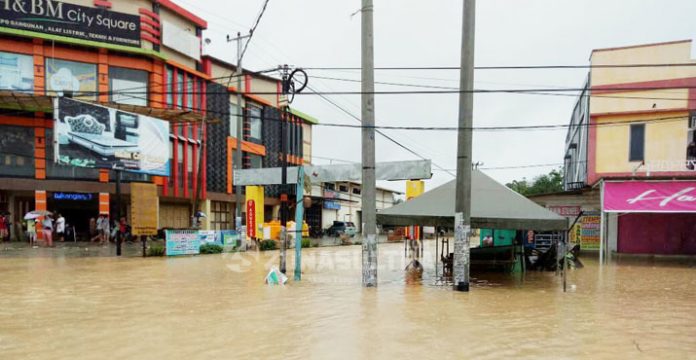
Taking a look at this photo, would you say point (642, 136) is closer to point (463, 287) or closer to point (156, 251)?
point (463, 287)

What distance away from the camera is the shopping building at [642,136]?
2116 cm

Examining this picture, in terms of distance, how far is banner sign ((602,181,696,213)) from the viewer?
688 inches

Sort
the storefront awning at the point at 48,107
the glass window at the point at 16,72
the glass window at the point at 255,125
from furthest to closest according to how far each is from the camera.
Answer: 1. the glass window at the point at 255,125
2. the glass window at the point at 16,72
3. the storefront awning at the point at 48,107

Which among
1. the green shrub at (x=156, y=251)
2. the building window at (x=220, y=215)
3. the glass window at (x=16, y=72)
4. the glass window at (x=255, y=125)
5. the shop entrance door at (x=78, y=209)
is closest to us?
the green shrub at (x=156, y=251)

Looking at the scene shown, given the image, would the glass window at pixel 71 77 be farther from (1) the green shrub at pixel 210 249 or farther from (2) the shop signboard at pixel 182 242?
(1) the green shrub at pixel 210 249

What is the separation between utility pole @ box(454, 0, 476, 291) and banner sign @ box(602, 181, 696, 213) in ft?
31.7

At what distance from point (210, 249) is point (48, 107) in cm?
1145

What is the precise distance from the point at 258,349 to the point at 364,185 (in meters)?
6.32

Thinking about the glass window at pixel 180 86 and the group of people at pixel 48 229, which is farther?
the glass window at pixel 180 86

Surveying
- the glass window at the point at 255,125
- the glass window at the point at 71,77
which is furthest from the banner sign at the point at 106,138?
the glass window at the point at 255,125

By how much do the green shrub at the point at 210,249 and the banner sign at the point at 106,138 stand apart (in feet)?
17.2

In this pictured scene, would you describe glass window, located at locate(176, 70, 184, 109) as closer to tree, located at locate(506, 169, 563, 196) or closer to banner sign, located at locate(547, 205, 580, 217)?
banner sign, located at locate(547, 205, 580, 217)

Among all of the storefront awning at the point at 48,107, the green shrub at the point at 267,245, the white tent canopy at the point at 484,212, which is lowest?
the green shrub at the point at 267,245

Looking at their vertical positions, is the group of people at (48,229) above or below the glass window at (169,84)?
→ below
